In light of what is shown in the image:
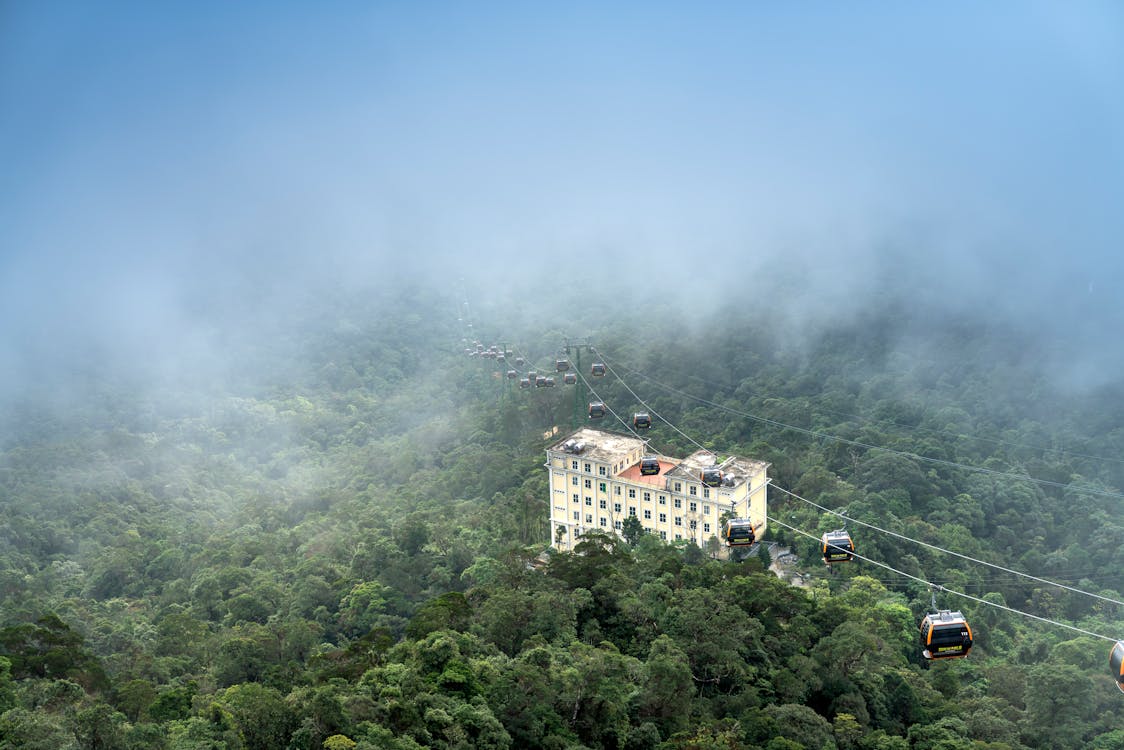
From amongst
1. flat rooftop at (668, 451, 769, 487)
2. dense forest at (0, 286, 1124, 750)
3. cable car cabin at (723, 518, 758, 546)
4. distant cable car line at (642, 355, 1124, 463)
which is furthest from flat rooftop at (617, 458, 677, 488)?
distant cable car line at (642, 355, 1124, 463)

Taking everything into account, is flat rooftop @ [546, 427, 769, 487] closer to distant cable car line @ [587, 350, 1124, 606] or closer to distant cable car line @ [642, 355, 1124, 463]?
distant cable car line @ [587, 350, 1124, 606]

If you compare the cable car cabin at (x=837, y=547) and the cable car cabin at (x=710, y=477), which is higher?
the cable car cabin at (x=710, y=477)

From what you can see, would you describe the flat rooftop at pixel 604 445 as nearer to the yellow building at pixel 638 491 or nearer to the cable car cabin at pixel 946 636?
the yellow building at pixel 638 491

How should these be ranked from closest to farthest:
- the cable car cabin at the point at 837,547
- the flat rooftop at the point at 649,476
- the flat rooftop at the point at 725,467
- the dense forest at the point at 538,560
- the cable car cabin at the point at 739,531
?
1. the dense forest at the point at 538,560
2. the cable car cabin at the point at 837,547
3. the cable car cabin at the point at 739,531
4. the flat rooftop at the point at 725,467
5. the flat rooftop at the point at 649,476

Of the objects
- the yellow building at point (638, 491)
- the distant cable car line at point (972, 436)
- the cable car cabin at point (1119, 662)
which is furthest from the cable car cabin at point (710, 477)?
the distant cable car line at point (972, 436)

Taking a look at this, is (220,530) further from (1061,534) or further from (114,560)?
(1061,534)

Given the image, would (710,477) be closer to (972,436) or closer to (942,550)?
(942,550)
